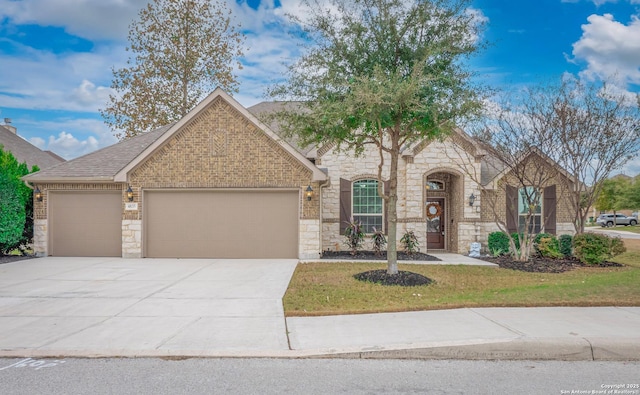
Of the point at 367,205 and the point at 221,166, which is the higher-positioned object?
the point at 221,166

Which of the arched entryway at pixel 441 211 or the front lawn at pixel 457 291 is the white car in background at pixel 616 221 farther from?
the front lawn at pixel 457 291

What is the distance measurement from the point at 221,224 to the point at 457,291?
7.72 meters

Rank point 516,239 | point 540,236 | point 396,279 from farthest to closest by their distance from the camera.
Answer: point 516,239
point 540,236
point 396,279

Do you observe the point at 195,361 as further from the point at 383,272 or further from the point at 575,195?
the point at 575,195

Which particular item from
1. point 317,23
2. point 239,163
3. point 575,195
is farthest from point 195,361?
point 575,195

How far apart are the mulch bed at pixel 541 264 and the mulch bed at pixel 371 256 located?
77.7 inches

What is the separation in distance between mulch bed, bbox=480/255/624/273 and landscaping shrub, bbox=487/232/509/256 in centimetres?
74

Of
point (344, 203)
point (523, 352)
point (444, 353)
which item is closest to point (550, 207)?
point (344, 203)

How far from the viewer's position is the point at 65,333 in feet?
18.3

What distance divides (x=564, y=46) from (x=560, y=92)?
278 cm

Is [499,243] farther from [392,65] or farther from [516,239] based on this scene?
[392,65]

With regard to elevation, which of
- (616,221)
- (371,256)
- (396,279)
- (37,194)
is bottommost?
(616,221)

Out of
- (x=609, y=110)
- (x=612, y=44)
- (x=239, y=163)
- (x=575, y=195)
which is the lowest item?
(x=575, y=195)

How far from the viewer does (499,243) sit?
1459 centimetres
